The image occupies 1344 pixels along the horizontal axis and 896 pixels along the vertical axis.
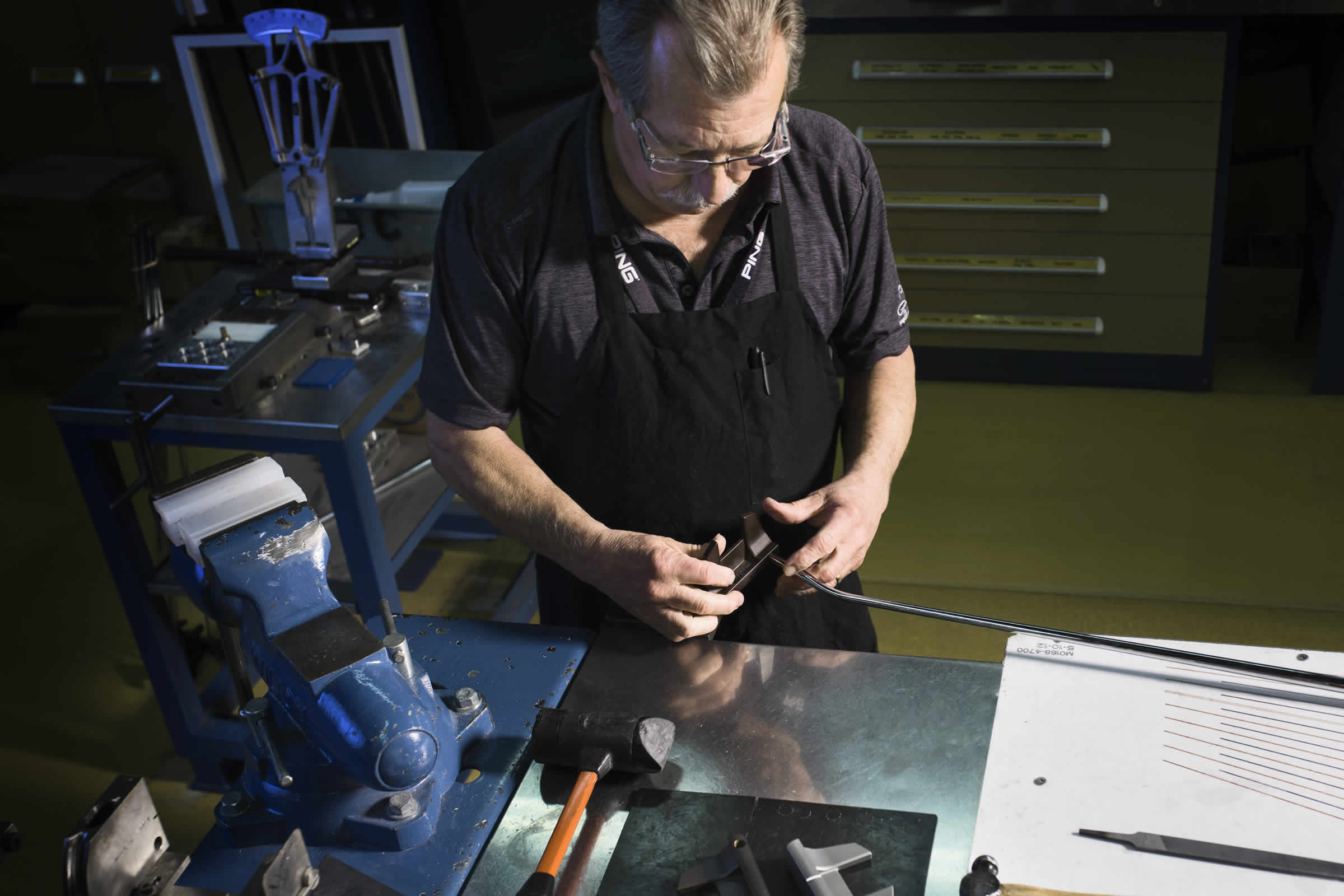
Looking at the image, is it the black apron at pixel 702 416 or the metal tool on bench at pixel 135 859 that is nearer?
the metal tool on bench at pixel 135 859

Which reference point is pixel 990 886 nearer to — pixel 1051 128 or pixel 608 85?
pixel 608 85

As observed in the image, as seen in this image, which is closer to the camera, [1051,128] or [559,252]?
[559,252]

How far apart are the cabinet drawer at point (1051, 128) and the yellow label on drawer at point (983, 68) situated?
0.09 m

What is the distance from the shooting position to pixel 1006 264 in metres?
3.50

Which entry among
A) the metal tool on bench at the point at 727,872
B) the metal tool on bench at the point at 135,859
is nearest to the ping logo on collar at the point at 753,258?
the metal tool on bench at the point at 727,872

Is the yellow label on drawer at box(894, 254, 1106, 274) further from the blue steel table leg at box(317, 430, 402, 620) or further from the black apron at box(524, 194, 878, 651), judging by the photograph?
the black apron at box(524, 194, 878, 651)

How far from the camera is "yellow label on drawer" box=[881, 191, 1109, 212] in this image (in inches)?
132

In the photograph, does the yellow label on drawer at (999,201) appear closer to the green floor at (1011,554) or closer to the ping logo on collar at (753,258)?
the green floor at (1011,554)

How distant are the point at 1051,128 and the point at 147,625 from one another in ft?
8.96

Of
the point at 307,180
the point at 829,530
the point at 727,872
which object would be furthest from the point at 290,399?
the point at 727,872

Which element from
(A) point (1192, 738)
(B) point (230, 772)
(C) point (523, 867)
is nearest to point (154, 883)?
(C) point (523, 867)

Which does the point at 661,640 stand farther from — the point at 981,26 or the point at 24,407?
the point at 24,407

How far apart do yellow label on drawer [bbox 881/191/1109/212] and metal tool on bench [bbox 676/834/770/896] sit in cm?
275

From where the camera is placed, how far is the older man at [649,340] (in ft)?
4.58
